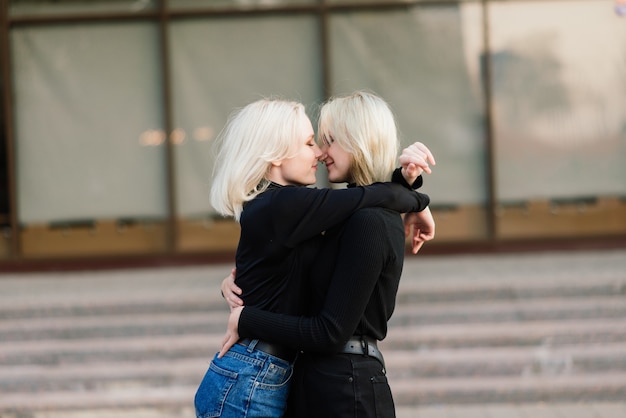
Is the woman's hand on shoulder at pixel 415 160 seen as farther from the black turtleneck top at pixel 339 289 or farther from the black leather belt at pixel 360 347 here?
the black leather belt at pixel 360 347

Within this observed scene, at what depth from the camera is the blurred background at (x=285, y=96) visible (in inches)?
373

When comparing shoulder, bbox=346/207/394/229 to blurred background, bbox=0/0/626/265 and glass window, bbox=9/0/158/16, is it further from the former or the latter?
glass window, bbox=9/0/158/16

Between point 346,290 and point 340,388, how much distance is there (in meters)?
0.29

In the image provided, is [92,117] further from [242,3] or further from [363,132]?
[363,132]

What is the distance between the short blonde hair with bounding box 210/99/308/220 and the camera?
284cm

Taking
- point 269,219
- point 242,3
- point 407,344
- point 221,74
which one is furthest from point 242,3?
point 269,219

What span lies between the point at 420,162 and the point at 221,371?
844mm

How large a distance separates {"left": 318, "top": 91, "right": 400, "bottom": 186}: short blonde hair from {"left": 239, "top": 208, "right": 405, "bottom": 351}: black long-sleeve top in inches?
7.4

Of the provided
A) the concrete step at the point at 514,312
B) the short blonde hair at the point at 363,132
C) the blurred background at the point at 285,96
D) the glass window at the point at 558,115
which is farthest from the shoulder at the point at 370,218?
the glass window at the point at 558,115

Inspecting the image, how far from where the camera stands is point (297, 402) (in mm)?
2812

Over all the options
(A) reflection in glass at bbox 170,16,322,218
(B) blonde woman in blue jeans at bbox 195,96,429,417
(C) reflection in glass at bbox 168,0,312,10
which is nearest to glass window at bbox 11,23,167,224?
(A) reflection in glass at bbox 170,16,322,218

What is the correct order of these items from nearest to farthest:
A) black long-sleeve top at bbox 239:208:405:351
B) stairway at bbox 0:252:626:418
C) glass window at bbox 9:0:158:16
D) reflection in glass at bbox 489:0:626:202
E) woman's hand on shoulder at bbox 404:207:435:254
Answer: black long-sleeve top at bbox 239:208:405:351, woman's hand on shoulder at bbox 404:207:435:254, stairway at bbox 0:252:626:418, reflection in glass at bbox 489:0:626:202, glass window at bbox 9:0:158:16

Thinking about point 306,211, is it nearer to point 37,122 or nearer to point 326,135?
point 326,135

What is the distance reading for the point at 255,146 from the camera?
2.84 m
